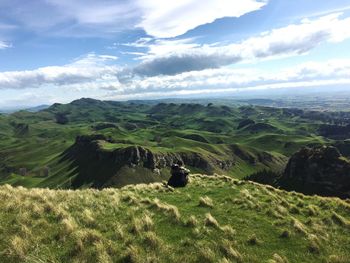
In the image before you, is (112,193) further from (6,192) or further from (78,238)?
(78,238)

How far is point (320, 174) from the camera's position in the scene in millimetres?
174125

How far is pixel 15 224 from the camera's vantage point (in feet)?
57.7

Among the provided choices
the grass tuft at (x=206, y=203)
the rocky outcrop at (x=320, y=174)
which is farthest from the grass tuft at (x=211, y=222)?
the rocky outcrop at (x=320, y=174)

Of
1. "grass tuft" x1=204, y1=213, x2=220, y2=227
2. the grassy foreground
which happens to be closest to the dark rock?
the grassy foreground

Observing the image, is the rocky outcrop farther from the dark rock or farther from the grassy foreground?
the grassy foreground

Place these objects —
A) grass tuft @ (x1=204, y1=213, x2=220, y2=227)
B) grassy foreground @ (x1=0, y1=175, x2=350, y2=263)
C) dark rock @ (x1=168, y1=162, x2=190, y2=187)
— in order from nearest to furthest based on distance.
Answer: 1. grassy foreground @ (x1=0, y1=175, x2=350, y2=263)
2. grass tuft @ (x1=204, y1=213, x2=220, y2=227)
3. dark rock @ (x1=168, y1=162, x2=190, y2=187)

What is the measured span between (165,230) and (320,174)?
171 meters

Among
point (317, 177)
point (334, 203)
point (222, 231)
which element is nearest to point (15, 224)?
point (222, 231)

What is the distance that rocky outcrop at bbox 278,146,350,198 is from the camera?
158m

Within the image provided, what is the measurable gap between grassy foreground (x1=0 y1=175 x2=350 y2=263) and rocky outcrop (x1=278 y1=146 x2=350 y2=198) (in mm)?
131354

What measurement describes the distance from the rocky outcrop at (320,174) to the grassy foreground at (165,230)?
431ft

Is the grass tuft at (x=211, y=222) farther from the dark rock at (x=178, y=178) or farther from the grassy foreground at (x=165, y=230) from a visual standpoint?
the dark rock at (x=178, y=178)

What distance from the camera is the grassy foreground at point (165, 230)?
15836 mm

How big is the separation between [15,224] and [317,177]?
575 feet
